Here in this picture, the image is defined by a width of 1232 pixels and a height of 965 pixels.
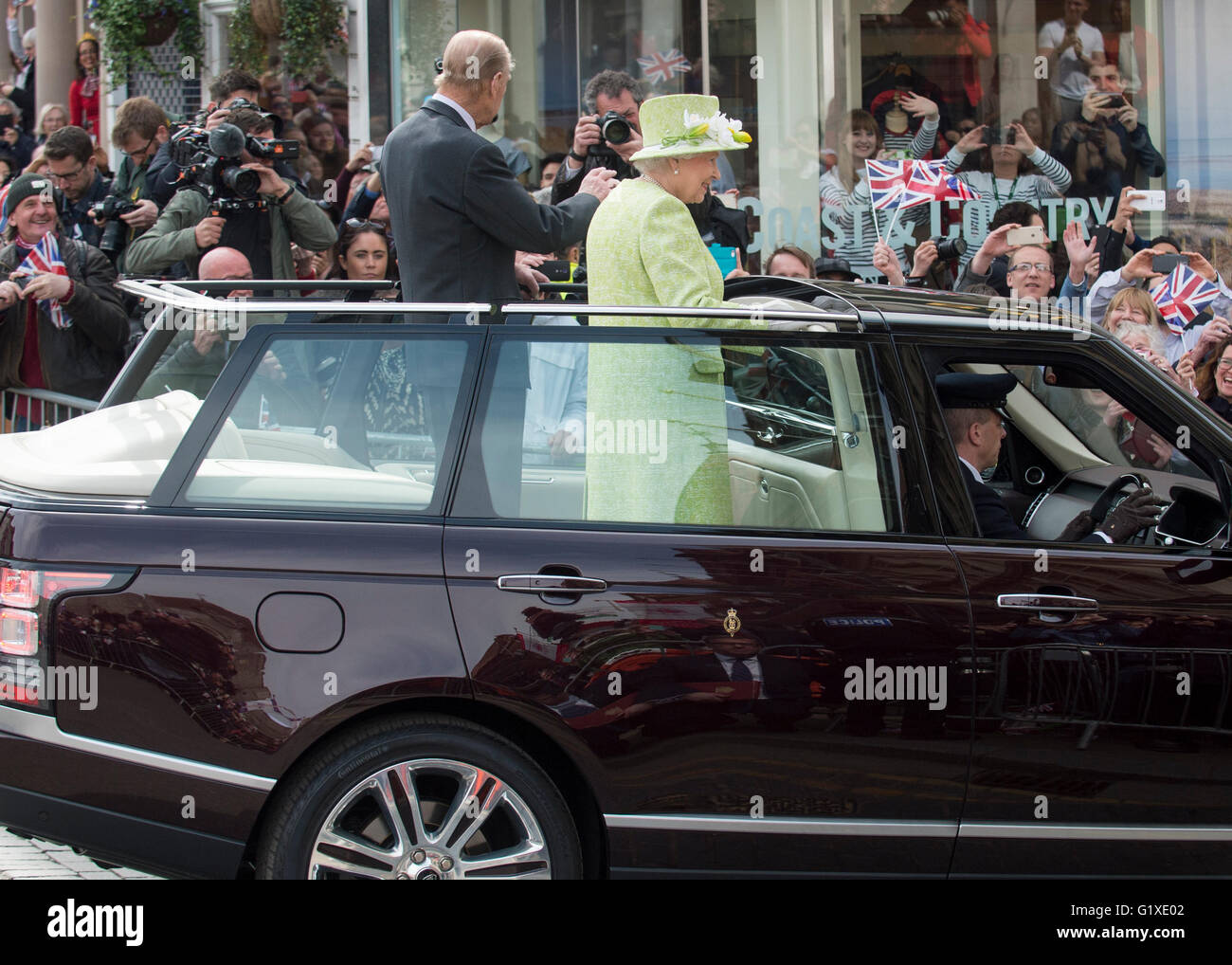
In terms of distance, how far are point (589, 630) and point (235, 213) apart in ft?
15.5

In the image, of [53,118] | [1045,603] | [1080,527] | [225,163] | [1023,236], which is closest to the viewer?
[1045,603]

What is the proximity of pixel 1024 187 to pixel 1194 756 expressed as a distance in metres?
7.19

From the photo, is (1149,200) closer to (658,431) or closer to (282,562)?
(658,431)

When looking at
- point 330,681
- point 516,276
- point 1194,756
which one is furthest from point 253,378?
point 1194,756

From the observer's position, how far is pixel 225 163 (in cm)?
728

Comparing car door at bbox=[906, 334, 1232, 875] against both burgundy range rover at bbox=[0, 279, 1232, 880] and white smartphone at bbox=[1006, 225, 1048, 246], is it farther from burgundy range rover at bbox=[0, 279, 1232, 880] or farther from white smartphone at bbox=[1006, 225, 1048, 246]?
white smartphone at bbox=[1006, 225, 1048, 246]

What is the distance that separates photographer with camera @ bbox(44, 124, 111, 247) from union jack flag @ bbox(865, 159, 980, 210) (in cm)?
534

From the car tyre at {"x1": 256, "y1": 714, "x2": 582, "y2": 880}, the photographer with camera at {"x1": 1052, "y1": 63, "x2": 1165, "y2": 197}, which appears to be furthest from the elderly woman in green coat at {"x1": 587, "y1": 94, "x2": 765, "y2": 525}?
the photographer with camera at {"x1": 1052, "y1": 63, "x2": 1165, "y2": 197}

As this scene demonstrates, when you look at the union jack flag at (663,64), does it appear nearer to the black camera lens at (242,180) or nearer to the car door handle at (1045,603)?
the black camera lens at (242,180)

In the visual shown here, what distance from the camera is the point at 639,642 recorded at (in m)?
3.41

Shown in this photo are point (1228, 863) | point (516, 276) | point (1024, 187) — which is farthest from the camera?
point (1024, 187)

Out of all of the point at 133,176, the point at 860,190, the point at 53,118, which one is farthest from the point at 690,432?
the point at 53,118
